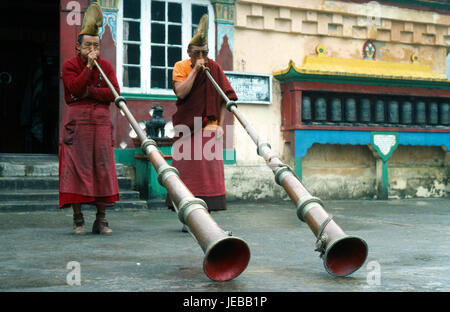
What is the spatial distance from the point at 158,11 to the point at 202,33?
4486 mm

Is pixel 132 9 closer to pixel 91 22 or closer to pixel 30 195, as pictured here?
pixel 30 195

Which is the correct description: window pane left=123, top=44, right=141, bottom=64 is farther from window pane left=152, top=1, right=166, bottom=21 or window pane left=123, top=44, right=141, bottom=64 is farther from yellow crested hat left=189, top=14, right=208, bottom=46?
yellow crested hat left=189, top=14, right=208, bottom=46

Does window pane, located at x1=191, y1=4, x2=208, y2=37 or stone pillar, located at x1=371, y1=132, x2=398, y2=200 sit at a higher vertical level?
window pane, located at x1=191, y1=4, x2=208, y2=37

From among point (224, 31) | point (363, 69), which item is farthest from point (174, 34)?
point (363, 69)

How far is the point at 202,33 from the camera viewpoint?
4898 mm

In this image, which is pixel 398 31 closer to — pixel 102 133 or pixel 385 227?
pixel 385 227

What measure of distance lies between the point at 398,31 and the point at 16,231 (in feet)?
26.2

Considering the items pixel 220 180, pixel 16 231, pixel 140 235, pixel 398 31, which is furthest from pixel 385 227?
pixel 398 31

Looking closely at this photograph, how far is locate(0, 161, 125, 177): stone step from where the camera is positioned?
7.92 m

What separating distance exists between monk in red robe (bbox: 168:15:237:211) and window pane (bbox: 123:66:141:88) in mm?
3647

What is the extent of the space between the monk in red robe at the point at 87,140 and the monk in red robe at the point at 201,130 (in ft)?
2.04

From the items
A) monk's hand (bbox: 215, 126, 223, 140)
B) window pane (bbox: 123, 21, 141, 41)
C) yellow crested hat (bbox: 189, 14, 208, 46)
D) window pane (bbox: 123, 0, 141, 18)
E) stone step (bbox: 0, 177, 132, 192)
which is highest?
window pane (bbox: 123, 0, 141, 18)

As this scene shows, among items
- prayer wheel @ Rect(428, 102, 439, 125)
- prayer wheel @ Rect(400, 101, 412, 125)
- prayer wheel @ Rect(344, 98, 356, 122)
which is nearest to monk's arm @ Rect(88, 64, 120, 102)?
prayer wheel @ Rect(344, 98, 356, 122)

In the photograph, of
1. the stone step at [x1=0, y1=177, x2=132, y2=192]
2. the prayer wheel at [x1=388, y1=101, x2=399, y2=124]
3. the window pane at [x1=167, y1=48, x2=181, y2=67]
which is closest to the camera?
the stone step at [x1=0, y1=177, x2=132, y2=192]
